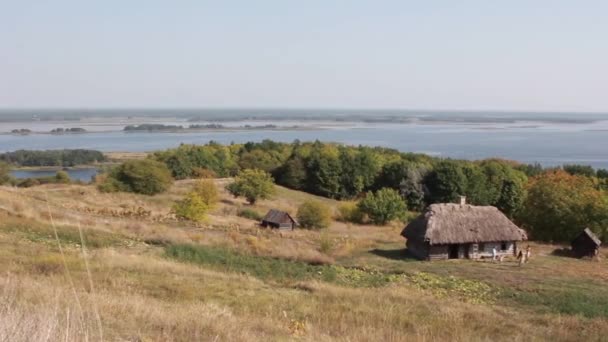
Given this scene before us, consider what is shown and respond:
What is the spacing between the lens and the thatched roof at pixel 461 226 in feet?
106

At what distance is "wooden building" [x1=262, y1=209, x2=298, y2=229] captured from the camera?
4419cm

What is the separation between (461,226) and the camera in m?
33.3

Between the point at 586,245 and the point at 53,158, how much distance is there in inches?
4258

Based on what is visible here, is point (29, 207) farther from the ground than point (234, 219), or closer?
farther from the ground

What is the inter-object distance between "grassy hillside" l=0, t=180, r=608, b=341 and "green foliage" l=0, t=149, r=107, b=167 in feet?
300

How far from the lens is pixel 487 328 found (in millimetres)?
10695

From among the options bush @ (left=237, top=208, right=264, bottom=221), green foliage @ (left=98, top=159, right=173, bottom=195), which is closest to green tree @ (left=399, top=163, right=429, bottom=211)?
bush @ (left=237, top=208, right=264, bottom=221)

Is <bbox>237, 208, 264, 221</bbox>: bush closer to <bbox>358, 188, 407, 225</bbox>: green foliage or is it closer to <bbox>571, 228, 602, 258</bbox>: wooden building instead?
<bbox>358, 188, 407, 225</bbox>: green foliage

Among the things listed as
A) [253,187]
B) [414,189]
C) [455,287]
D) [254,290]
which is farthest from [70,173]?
[254,290]

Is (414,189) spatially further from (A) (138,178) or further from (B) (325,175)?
(A) (138,178)

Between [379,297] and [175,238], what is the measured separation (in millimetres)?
13369

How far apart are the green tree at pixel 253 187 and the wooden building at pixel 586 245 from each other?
103 ft

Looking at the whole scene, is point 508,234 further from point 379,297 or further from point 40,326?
point 40,326

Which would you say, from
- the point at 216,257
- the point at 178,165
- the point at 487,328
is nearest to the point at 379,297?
the point at 487,328
